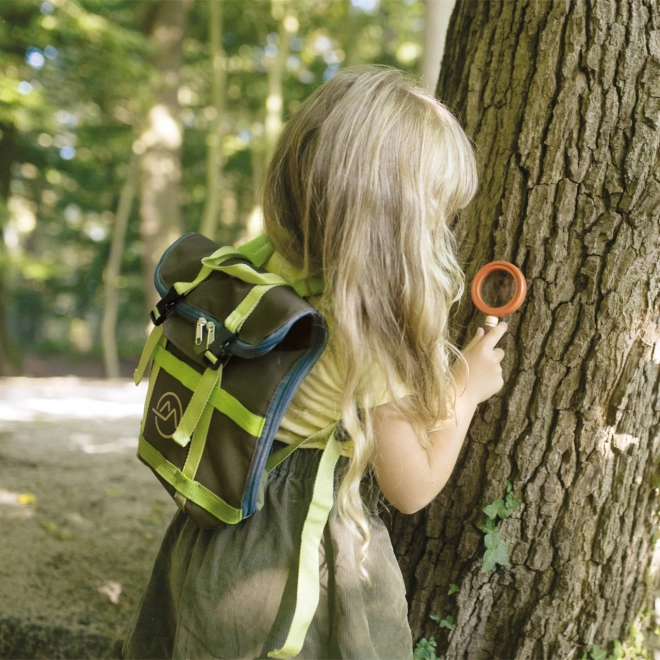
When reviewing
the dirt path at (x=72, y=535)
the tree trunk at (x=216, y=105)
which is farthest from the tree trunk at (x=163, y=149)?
the dirt path at (x=72, y=535)

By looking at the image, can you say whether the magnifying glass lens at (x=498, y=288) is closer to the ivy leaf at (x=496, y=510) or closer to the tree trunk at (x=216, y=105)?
the ivy leaf at (x=496, y=510)

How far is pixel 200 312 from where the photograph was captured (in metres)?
1.44

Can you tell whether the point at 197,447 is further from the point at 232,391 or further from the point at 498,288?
the point at 498,288

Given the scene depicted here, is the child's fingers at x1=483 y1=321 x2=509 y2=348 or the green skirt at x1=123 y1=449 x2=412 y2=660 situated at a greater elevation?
the child's fingers at x1=483 y1=321 x2=509 y2=348

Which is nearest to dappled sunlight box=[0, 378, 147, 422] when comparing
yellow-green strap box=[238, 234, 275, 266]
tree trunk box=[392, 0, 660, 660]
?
yellow-green strap box=[238, 234, 275, 266]

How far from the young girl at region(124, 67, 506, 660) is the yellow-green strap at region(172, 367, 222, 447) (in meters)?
0.21

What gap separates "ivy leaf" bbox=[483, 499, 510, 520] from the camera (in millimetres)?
1793

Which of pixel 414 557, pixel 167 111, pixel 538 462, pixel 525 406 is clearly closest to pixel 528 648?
pixel 414 557

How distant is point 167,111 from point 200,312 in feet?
29.7

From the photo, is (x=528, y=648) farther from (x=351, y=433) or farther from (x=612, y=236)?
(x=612, y=236)

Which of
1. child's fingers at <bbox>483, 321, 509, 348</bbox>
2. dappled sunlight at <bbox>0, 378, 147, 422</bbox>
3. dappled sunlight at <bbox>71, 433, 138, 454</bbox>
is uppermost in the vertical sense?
child's fingers at <bbox>483, 321, 509, 348</bbox>

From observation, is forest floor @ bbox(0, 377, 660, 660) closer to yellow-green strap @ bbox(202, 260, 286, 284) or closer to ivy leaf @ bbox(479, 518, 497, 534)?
ivy leaf @ bbox(479, 518, 497, 534)

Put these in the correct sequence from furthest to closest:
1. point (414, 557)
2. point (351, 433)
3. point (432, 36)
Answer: point (432, 36) < point (414, 557) < point (351, 433)

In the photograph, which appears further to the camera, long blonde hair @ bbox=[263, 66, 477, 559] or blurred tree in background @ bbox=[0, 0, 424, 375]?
blurred tree in background @ bbox=[0, 0, 424, 375]
